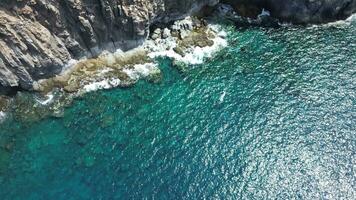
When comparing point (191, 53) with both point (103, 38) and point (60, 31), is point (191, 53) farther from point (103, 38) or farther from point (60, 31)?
point (60, 31)

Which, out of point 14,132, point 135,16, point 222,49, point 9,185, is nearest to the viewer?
point 9,185

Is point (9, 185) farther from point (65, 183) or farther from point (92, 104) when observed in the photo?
point (92, 104)

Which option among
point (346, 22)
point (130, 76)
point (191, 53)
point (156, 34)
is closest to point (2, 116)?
point (130, 76)

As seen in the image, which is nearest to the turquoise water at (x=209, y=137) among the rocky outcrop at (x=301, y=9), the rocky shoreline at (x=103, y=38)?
the rocky shoreline at (x=103, y=38)

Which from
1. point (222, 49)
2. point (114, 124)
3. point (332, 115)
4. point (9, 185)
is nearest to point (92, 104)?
point (114, 124)

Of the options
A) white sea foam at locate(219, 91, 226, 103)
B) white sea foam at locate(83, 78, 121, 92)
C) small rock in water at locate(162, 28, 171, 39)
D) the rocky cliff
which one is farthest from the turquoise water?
the rocky cliff
